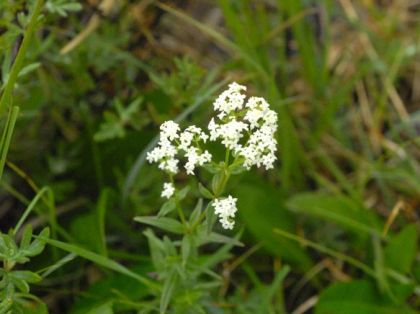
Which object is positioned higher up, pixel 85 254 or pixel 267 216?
pixel 267 216

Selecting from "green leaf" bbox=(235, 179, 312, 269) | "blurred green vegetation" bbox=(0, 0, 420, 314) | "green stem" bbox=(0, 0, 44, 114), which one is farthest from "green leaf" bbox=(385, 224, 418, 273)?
"green stem" bbox=(0, 0, 44, 114)

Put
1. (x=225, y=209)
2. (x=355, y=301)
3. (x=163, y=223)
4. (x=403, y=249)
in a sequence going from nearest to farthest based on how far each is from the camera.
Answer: (x=225, y=209)
(x=163, y=223)
(x=355, y=301)
(x=403, y=249)

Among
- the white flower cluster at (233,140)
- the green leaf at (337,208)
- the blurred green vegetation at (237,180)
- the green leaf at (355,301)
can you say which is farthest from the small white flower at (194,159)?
the green leaf at (337,208)

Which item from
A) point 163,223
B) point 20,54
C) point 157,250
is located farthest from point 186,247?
point 20,54

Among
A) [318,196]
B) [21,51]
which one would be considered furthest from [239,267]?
[21,51]

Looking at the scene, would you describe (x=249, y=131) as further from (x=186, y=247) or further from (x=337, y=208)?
(x=337, y=208)

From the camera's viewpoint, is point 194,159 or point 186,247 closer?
point 194,159

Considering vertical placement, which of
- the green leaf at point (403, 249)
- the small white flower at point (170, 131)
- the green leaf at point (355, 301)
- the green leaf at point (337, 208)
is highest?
the small white flower at point (170, 131)

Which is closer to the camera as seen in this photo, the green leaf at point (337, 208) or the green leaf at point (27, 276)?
the green leaf at point (27, 276)

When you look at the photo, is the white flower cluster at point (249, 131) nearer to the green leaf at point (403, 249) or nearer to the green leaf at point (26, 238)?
the green leaf at point (26, 238)

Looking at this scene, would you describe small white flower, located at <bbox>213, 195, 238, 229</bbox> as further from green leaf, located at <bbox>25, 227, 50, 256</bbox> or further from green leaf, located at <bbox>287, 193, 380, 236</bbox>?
green leaf, located at <bbox>287, 193, 380, 236</bbox>
